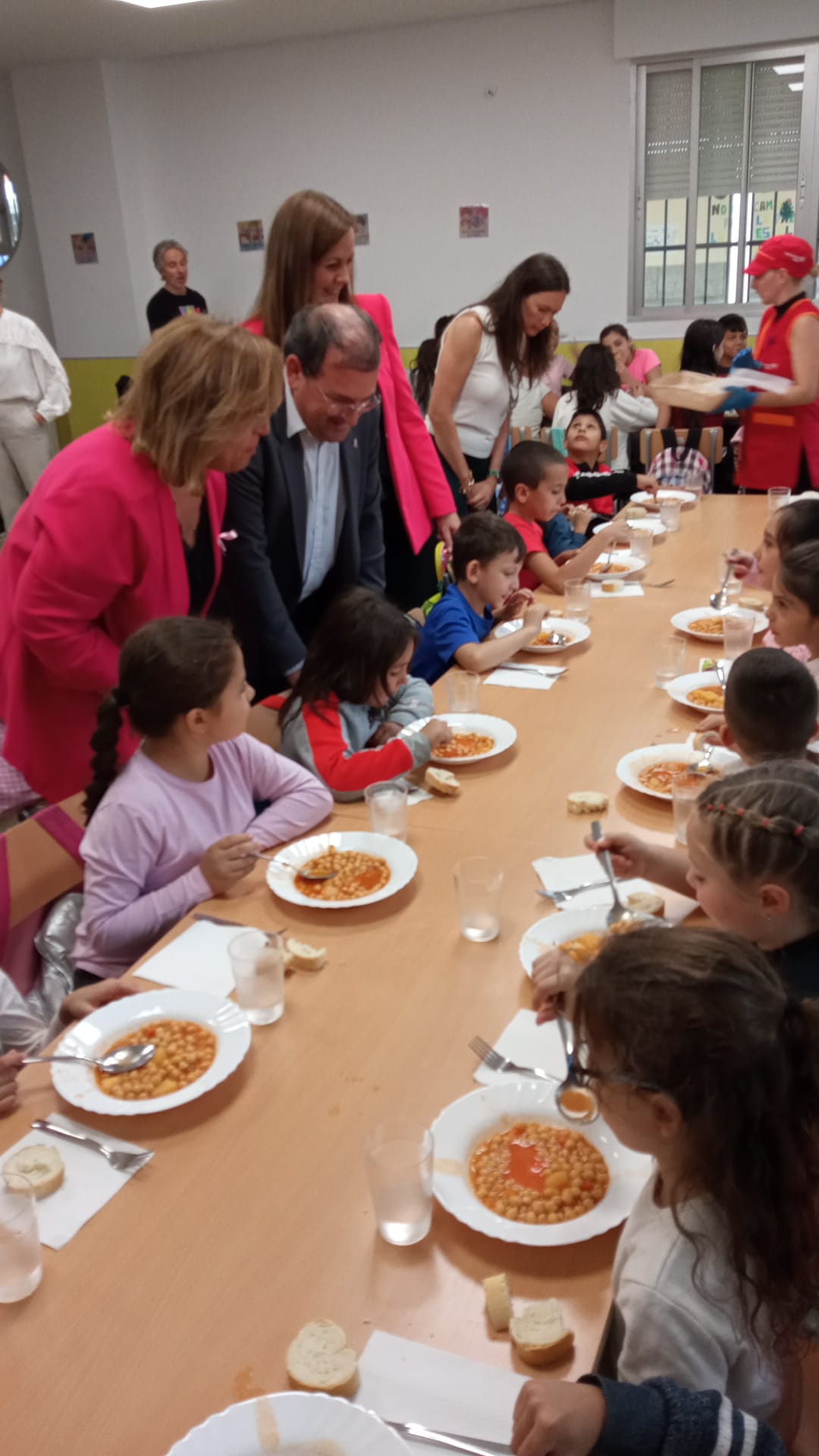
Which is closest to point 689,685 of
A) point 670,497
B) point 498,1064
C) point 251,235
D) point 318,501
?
point 318,501

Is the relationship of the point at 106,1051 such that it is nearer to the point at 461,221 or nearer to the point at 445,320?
the point at 445,320

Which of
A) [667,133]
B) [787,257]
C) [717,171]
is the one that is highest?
[667,133]

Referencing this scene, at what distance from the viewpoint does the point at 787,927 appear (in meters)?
1.37

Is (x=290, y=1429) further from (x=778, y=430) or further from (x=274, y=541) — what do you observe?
(x=778, y=430)

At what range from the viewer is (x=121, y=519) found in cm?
211

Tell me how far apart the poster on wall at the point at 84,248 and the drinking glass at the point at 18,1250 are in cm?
903

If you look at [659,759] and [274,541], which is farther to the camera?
[274,541]

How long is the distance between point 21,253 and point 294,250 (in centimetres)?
749

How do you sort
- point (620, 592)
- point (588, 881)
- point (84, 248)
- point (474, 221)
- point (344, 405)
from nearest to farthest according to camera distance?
point (588, 881) → point (344, 405) → point (620, 592) → point (474, 221) → point (84, 248)

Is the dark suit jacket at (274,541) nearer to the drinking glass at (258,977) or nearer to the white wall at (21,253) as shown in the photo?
the drinking glass at (258,977)

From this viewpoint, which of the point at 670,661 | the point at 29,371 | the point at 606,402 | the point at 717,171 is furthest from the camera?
the point at 717,171

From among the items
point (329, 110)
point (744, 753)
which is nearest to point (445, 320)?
point (329, 110)

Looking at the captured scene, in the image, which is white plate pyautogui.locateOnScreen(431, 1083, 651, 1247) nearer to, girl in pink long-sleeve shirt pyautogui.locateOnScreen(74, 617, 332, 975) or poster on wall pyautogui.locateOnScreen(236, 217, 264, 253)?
girl in pink long-sleeve shirt pyautogui.locateOnScreen(74, 617, 332, 975)

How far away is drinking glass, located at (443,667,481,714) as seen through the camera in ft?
8.12
